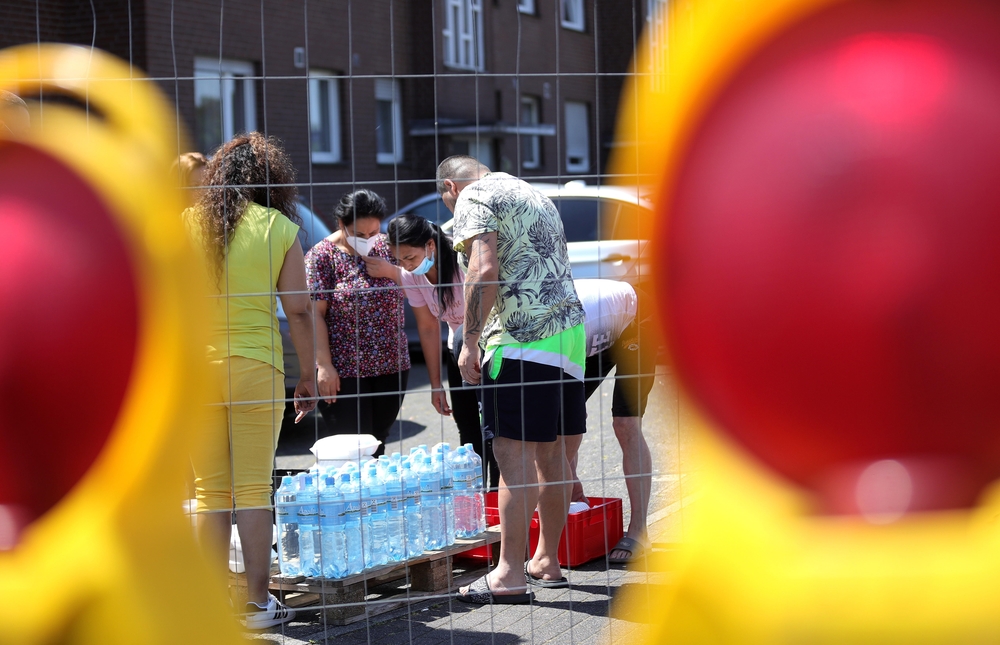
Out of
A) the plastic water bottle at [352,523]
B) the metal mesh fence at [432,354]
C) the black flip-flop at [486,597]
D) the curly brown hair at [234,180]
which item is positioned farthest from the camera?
the black flip-flop at [486,597]

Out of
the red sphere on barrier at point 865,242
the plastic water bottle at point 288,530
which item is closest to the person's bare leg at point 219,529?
the plastic water bottle at point 288,530

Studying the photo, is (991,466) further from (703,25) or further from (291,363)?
(291,363)

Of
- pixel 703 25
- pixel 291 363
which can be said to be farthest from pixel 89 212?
pixel 291 363

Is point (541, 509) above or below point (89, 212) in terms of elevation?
below

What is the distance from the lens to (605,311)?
4.96 m

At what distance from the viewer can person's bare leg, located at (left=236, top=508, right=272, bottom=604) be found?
402 centimetres

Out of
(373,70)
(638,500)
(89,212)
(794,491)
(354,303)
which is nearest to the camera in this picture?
(794,491)

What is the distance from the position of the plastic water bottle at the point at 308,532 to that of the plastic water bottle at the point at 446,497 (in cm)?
58

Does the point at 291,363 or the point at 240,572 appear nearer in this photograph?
the point at 240,572

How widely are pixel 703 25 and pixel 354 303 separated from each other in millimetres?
3967

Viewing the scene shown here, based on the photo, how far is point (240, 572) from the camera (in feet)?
14.4

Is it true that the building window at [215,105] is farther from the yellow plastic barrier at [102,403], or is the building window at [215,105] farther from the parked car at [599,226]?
the yellow plastic barrier at [102,403]

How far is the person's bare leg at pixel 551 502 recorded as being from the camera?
4.38 m

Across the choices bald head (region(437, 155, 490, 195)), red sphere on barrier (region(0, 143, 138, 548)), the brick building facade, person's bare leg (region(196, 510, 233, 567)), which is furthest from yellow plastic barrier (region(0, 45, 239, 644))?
the brick building facade
